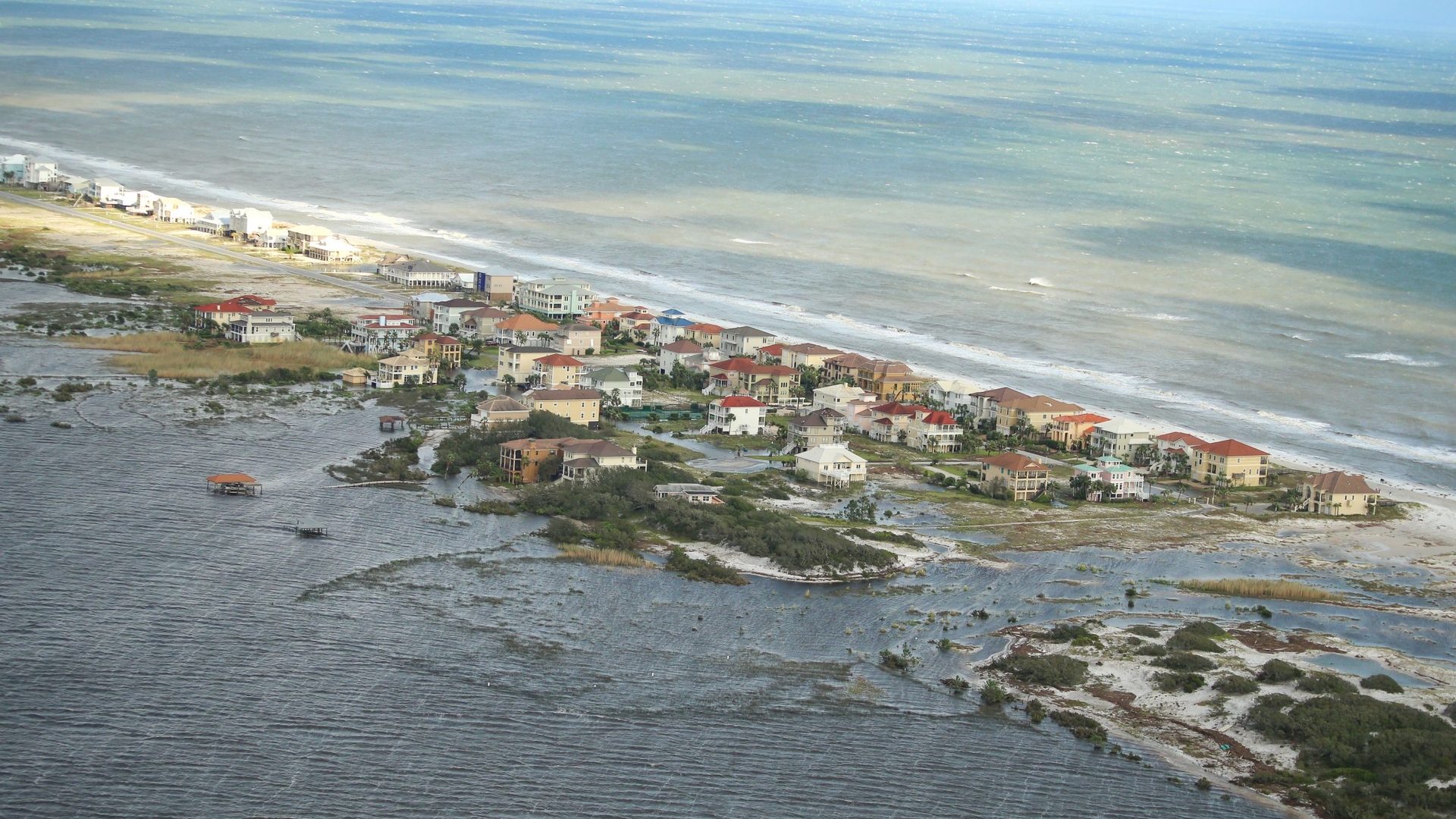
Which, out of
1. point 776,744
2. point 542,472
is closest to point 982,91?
point 542,472

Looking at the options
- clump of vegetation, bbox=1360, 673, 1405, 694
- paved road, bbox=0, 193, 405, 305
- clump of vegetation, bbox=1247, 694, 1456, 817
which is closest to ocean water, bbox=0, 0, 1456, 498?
paved road, bbox=0, 193, 405, 305

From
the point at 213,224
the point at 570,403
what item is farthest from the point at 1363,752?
the point at 213,224

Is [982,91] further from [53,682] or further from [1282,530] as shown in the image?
[53,682]

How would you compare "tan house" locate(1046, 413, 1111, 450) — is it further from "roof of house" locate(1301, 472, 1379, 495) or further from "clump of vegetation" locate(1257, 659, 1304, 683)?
"clump of vegetation" locate(1257, 659, 1304, 683)

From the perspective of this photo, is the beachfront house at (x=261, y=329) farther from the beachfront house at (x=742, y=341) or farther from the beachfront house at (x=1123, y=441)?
the beachfront house at (x=1123, y=441)

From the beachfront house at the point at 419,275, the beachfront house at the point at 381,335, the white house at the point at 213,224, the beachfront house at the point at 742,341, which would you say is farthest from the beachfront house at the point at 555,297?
the white house at the point at 213,224

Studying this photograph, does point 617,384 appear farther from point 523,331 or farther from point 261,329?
point 261,329
